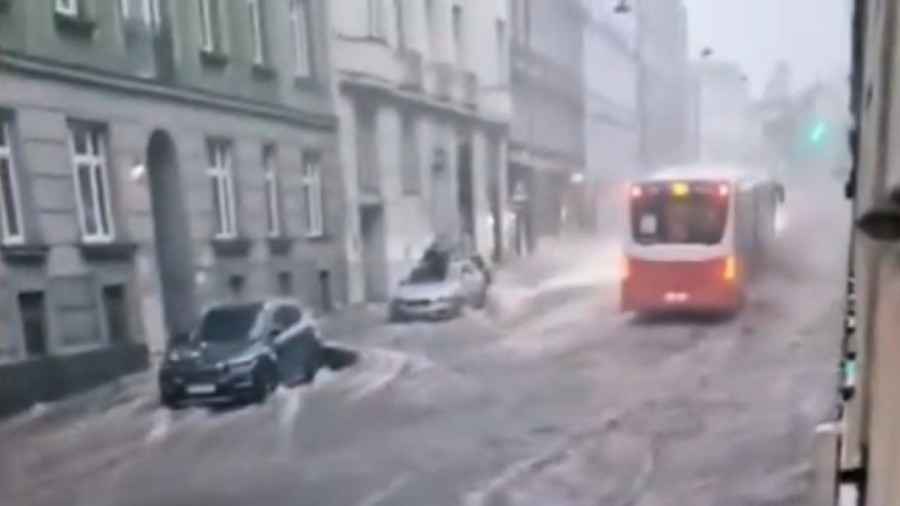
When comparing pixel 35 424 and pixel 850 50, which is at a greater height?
pixel 850 50

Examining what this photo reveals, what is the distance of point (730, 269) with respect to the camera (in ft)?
4.92

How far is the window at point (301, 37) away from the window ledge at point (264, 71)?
44mm

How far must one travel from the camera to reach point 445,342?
63.7 inches

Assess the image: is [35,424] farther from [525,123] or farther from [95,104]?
[525,123]

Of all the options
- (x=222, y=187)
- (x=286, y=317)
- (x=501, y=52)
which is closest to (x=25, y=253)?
(x=222, y=187)

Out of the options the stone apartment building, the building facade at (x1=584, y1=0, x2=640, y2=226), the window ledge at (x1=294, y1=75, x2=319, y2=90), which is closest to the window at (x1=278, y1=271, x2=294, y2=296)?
the stone apartment building

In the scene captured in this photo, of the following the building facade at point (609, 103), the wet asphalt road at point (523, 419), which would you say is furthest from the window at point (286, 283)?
the building facade at point (609, 103)

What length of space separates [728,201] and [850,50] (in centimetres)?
30

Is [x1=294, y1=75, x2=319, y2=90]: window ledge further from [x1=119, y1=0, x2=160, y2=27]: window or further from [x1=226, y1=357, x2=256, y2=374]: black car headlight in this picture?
[x1=226, y1=357, x2=256, y2=374]: black car headlight

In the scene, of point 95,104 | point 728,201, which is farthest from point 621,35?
point 95,104

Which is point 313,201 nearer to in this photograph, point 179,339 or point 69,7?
point 179,339

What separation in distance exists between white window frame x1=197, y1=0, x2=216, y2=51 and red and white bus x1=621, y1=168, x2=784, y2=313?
0.77 metres

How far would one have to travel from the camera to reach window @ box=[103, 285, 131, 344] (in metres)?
1.43

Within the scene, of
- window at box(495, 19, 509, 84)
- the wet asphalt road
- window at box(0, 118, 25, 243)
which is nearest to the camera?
window at box(0, 118, 25, 243)
